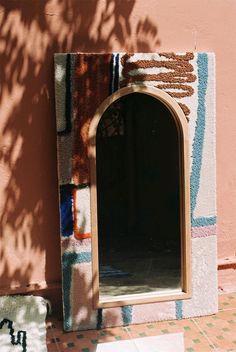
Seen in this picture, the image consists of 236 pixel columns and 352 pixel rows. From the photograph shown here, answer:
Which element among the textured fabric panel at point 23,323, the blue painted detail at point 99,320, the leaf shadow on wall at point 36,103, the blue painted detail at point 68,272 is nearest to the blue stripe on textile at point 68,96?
the leaf shadow on wall at point 36,103

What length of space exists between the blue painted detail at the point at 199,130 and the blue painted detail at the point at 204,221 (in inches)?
A: 1.7

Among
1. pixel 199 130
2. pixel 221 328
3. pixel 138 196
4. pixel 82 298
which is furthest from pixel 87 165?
pixel 138 196

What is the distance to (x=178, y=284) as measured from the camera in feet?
24.1

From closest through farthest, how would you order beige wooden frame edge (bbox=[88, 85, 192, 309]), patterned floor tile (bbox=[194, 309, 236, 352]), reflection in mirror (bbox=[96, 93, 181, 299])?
patterned floor tile (bbox=[194, 309, 236, 352]) → beige wooden frame edge (bbox=[88, 85, 192, 309]) → reflection in mirror (bbox=[96, 93, 181, 299])

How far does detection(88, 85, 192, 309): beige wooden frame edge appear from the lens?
6.37 metres

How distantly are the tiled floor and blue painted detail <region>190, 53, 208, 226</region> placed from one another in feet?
4.02

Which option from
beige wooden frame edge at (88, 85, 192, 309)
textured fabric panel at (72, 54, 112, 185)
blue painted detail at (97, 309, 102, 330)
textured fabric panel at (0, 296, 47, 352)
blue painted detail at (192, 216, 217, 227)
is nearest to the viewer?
textured fabric panel at (0, 296, 47, 352)

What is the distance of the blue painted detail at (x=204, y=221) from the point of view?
6.72 metres

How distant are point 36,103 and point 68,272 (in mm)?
1924

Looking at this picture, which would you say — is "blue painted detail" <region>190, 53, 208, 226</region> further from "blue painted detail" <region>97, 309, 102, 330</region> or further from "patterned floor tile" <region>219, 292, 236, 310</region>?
"blue painted detail" <region>97, 309, 102, 330</region>

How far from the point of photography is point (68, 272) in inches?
253

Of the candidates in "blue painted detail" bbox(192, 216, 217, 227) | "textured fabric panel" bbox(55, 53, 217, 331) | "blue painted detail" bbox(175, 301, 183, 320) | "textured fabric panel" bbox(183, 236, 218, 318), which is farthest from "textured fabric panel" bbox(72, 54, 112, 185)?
"blue painted detail" bbox(175, 301, 183, 320)

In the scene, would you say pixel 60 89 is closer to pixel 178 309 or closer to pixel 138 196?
pixel 178 309

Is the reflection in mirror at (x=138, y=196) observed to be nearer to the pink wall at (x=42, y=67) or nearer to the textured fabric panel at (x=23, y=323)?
the textured fabric panel at (x=23, y=323)
